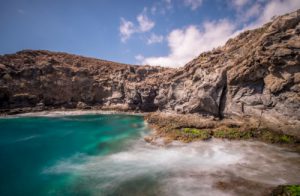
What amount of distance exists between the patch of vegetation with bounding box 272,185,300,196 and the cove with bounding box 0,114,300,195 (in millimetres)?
587

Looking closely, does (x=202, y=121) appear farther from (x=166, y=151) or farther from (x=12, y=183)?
(x=12, y=183)

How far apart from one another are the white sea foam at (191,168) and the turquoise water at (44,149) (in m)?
1.32

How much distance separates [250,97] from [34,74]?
5635 centimetres

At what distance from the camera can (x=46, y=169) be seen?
1581 cm

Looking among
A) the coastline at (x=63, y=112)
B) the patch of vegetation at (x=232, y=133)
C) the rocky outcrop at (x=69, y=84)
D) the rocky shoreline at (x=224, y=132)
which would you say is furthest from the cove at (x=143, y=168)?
the rocky outcrop at (x=69, y=84)

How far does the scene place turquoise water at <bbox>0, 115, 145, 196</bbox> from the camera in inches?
517

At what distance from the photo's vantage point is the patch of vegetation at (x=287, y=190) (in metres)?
9.76

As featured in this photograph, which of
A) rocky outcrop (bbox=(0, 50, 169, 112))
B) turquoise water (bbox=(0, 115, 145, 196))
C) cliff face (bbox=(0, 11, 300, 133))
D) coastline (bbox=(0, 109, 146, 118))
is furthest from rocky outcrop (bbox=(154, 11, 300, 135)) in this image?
coastline (bbox=(0, 109, 146, 118))

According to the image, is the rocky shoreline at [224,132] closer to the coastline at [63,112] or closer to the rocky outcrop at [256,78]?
the rocky outcrop at [256,78]

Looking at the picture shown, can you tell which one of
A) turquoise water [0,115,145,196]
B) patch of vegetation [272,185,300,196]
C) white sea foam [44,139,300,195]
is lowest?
turquoise water [0,115,145,196]

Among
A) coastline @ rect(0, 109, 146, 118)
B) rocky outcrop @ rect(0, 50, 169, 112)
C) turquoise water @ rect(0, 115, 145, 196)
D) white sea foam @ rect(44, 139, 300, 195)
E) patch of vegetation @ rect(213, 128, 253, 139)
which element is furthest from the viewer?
rocky outcrop @ rect(0, 50, 169, 112)

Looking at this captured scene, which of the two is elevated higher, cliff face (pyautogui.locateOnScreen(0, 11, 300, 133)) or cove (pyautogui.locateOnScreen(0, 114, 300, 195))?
cliff face (pyautogui.locateOnScreen(0, 11, 300, 133))

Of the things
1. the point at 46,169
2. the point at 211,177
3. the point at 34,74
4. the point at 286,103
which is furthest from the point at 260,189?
the point at 34,74

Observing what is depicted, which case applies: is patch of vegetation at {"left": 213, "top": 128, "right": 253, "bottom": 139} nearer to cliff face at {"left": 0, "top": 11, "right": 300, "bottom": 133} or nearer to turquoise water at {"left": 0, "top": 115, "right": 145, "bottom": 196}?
cliff face at {"left": 0, "top": 11, "right": 300, "bottom": 133}
